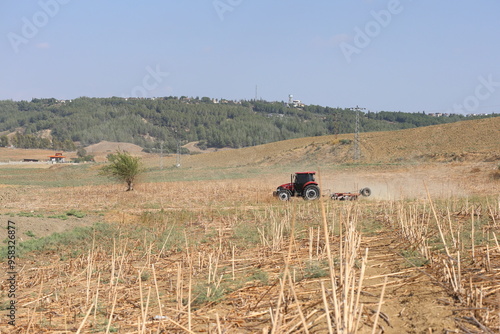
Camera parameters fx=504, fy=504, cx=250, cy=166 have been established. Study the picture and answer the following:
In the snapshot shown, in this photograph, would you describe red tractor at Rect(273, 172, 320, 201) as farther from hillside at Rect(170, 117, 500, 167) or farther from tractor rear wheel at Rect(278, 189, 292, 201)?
hillside at Rect(170, 117, 500, 167)

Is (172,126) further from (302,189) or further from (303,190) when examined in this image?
(303,190)

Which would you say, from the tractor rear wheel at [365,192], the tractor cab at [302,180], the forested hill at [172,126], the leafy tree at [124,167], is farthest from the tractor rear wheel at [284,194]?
the forested hill at [172,126]

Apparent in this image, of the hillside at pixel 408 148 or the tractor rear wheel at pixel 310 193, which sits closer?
the tractor rear wheel at pixel 310 193

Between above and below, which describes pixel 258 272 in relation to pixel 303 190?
below

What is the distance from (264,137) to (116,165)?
12091 cm

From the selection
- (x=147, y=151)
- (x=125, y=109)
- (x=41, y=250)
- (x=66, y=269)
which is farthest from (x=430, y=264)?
(x=125, y=109)

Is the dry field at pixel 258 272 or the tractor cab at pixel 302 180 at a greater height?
the tractor cab at pixel 302 180

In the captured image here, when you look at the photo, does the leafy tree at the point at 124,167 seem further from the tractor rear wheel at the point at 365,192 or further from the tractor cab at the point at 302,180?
the tractor rear wheel at the point at 365,192

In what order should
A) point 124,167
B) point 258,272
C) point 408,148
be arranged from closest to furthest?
point 258,272, point 124,167, point 408,148

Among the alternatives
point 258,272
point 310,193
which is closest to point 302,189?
point 310,193

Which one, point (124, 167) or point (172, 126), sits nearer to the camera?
point (124, 167)

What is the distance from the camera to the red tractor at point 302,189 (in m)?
23.7

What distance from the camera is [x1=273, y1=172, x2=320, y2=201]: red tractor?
23656 mm

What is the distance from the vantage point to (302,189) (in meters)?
24.2
